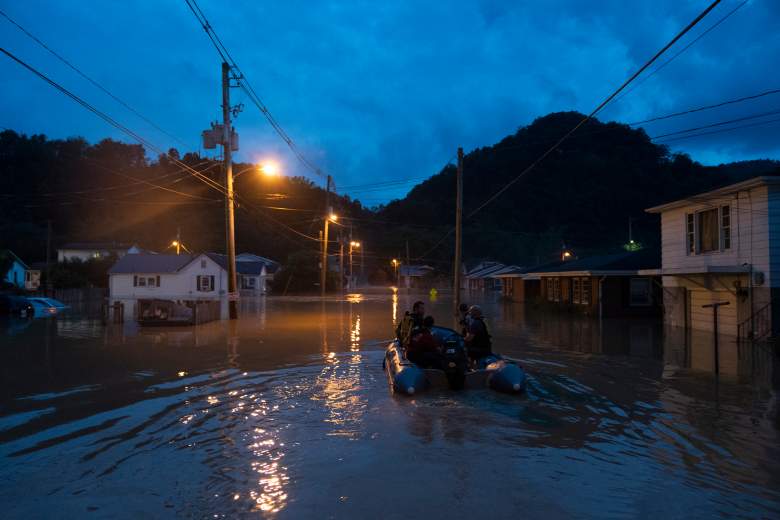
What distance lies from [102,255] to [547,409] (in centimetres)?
6220


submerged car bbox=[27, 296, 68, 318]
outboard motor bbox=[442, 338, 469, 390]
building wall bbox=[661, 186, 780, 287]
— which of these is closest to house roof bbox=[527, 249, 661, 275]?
building wall bbox=[661, 186, 780, 287]

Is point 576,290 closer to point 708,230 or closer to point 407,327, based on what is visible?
point 708,230

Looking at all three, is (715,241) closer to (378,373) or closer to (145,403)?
(378,373)

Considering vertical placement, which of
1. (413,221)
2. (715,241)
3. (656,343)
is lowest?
(656,343)

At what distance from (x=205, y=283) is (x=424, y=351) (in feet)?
133

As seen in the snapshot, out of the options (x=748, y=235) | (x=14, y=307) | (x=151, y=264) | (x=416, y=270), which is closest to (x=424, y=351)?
(x=748, y=235)

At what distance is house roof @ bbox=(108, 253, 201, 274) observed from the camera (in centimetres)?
4641

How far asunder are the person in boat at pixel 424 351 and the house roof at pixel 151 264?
1544 inches

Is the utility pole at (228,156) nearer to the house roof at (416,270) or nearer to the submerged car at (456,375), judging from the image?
the submerged car at (456,375)

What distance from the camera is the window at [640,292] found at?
2916cm

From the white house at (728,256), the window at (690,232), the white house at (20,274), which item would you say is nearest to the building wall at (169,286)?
the white house at (20,274)

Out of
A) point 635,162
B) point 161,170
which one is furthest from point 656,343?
point 161,170

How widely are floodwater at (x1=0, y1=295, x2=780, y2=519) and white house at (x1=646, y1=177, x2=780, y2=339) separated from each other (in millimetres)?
3530

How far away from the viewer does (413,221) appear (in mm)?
98188
